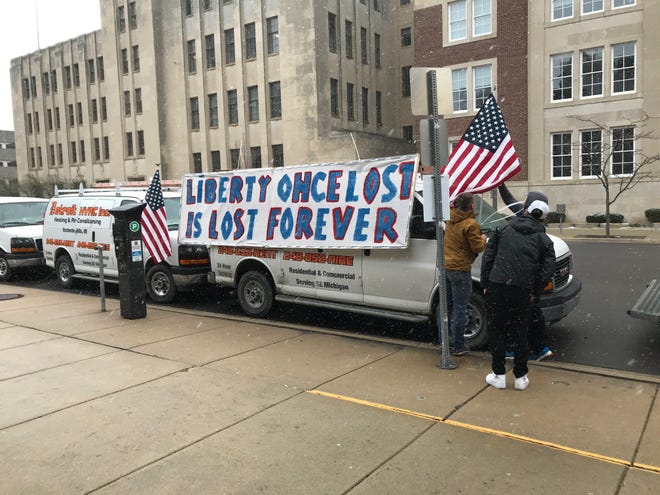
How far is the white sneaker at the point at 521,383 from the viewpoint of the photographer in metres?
5.41

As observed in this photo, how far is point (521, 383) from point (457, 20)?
29.1 meters

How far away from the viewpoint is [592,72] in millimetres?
27891

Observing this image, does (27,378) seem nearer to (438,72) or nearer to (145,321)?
(145,321)

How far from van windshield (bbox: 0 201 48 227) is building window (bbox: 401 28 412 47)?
37604mm

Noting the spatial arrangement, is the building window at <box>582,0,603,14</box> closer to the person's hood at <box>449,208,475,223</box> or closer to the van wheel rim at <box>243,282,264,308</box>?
the van wheel rim at <box>243,282,264,308</box>

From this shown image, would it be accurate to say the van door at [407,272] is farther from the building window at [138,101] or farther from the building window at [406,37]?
the building window at [138,101]

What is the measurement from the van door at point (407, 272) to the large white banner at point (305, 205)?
0.22 meters

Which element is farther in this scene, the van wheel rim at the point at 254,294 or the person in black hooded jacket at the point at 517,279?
the van wheel rim at the point at 254,294

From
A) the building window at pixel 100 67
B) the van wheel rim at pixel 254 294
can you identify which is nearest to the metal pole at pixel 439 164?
the van wheel rim at pixel 254 294

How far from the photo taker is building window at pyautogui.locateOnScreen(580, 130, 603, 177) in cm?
2706

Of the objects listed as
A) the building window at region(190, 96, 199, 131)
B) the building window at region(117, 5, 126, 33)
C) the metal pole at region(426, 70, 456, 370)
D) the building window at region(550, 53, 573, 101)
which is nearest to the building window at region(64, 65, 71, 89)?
the building window at region(117, 5, 126, 33)

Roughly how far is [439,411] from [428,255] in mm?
2541

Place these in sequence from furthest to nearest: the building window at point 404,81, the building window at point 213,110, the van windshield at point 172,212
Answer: the building window at point 404,81 → the building window at point 213,110 → the van windshield at point 172,212

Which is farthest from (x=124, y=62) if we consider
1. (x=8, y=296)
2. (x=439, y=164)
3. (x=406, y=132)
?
(x=439, y=164)
